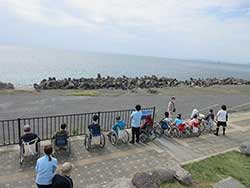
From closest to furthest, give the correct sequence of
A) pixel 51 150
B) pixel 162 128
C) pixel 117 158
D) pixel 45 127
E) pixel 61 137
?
pixel 51 150, pixel 61 137, pixel 117 158, pixel 162 128, pixel 45 127

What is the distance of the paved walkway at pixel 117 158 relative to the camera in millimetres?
7925

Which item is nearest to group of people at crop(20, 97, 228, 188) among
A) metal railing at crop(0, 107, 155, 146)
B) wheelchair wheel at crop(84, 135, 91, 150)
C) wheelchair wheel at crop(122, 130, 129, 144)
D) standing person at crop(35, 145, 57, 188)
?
standing person at crop(35, 145, 57, 188)

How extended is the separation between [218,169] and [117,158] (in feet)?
10.8

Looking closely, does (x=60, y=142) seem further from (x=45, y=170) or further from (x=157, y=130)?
(x=157, y=130)

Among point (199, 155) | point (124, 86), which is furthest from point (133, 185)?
point (124, 86)

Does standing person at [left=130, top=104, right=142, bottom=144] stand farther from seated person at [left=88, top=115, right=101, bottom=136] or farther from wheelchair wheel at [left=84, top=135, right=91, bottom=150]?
wheelchair wheel at [left=84, top=135, right=91, bottom=150]

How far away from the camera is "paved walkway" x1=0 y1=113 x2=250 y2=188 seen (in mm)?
7925

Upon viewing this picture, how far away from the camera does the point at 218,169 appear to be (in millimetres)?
9219

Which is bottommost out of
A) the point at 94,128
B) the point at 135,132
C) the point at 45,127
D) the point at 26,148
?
the point at 45,127

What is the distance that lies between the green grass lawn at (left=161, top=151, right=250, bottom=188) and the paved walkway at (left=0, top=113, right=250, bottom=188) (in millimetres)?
587

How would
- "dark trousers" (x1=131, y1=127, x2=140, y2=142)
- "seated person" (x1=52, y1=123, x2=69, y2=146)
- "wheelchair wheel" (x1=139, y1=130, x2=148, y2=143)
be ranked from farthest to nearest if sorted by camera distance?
"wheelchair wheel" (x1=139, y1=130, x2=148, y2=143) → "dark trousers" (x1=131, y1=127, x2=140, y2=142) → "seated person" (x1=52, y1=123, x2=69, y2=146)

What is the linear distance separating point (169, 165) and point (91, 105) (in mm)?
14123

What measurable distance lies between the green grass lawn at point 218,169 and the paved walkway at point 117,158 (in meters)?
0.59

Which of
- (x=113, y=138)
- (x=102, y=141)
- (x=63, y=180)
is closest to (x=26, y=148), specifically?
(x=102, y=141)
